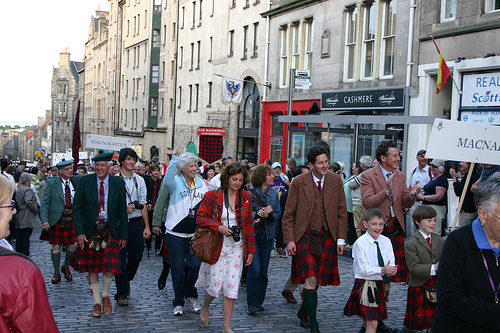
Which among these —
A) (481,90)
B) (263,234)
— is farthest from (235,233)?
(481,90)

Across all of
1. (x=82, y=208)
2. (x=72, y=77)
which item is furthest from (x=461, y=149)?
(x=72, y=77)

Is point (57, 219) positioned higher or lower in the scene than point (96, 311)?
higher

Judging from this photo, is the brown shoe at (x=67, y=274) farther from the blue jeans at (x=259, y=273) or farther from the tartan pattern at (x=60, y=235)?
the blue jeans at (x=259, y=273)

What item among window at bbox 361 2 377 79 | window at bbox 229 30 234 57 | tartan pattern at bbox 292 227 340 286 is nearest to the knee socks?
tartan pattern at bbox 292 227 340 286

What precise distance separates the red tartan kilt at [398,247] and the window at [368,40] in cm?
1452

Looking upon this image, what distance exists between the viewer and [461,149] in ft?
22.7

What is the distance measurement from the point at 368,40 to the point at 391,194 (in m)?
14.8

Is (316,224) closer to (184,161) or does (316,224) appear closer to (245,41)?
(184,161)

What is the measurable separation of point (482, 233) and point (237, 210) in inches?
145

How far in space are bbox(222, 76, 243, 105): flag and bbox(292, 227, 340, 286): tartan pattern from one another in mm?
21882

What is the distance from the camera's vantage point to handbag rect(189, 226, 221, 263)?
674 cm

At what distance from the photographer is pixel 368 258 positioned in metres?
6.33

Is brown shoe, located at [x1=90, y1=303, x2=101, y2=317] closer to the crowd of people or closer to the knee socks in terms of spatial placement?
the crowd of people

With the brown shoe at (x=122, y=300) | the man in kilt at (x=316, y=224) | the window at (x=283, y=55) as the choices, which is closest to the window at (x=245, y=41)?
the window at (x=283, y=55)
